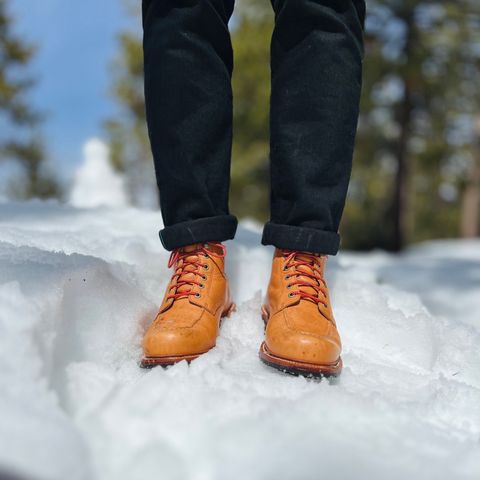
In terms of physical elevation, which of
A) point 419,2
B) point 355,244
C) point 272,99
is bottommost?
point 355,244

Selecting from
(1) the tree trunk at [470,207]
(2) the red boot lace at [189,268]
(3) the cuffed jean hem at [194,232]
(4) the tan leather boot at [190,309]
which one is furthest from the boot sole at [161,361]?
(1) the tree trunk at [470,207]

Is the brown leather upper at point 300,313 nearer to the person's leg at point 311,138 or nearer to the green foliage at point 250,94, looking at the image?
the person's leg at point 311,138

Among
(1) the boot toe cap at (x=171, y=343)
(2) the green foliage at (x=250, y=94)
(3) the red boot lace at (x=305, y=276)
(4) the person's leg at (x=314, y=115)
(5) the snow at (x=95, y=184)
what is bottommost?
(2) the green foliage at (x=250, y=94)

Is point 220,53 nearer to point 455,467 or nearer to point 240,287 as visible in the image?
point 240,287

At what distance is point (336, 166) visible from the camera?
1091 mm

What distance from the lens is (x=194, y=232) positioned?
3.56 ft

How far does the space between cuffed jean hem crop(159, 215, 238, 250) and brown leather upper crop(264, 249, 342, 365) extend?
0.51 feet

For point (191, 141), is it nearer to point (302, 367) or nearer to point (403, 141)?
point (302, 367)

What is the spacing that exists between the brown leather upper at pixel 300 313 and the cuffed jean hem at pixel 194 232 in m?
0.15

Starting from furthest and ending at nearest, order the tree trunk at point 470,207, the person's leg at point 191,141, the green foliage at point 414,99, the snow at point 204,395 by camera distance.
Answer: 1. the tree trunk at point 470,207
2. the green foliage at point 414,99
3. the person's leg at point 191,141
4. the snow at point 204,395

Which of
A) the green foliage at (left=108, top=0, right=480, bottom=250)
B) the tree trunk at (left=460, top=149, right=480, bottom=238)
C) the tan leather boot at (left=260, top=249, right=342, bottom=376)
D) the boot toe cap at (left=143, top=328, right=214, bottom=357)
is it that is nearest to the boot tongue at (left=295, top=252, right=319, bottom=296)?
the tan leather boot at (left=260, top=249, right=342, bottom=376)

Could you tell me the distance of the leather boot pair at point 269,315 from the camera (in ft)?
3.10

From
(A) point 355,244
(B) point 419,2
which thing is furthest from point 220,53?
(A) point 355,244

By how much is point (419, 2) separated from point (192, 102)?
8.19 m
